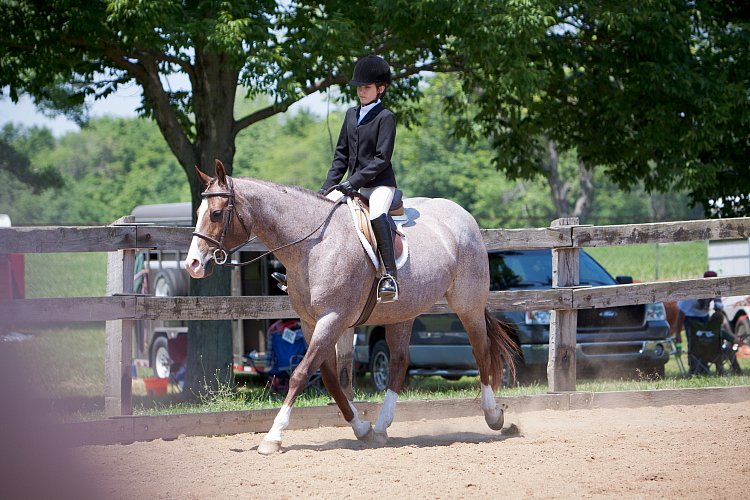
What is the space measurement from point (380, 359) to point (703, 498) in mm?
8478

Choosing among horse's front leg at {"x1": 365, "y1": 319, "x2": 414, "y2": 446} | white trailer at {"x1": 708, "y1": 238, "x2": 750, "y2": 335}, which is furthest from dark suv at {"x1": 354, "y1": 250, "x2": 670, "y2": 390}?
white trailer at {"x1": 708, "y1": 238, "x2": 750, "y2": 335}

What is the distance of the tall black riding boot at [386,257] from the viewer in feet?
23.9

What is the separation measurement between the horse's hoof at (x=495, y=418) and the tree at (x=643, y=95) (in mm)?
5918

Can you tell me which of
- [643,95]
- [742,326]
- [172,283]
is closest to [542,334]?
[643,95]

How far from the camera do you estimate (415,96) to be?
626 inches

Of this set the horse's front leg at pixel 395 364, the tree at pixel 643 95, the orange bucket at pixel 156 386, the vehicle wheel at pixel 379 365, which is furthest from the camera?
the orange bucket at pixel 156 386

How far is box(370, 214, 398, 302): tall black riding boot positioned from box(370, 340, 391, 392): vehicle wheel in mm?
6273

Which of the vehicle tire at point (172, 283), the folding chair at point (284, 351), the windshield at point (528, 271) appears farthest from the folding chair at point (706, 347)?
the vehicle tire at point (172, 283)

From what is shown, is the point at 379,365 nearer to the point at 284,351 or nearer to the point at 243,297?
the point at 284,351

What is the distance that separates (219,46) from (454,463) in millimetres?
6717

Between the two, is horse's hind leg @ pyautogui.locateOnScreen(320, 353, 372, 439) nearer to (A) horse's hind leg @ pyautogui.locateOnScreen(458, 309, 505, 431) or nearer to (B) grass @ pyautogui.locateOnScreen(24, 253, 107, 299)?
(A) horse's hind leg @ pyautogui.locateOnScreen(458, 309, 505, 431)

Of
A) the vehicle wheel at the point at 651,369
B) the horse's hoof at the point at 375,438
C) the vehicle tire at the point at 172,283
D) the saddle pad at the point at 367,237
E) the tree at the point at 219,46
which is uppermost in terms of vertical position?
the tree at the point at 219,46

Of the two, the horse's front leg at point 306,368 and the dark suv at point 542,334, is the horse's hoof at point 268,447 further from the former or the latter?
the dark suv at point 542,334

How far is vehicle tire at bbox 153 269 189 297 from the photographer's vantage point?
16188 mm
